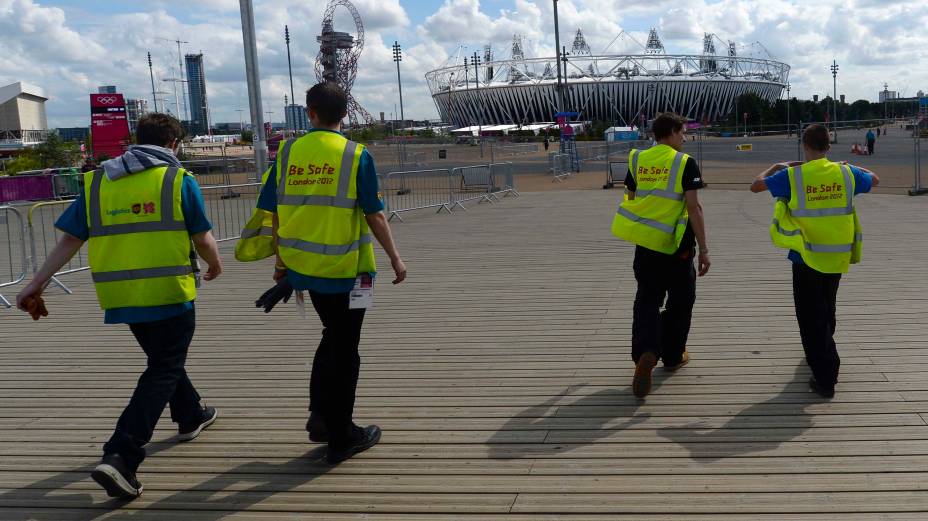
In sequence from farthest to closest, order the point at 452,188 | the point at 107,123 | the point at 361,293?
the point at 107,123 → the point at 452,188 → the point at 361,293

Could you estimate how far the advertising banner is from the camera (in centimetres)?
3838

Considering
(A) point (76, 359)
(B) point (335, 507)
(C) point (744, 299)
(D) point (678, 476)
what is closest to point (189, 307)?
(B) point (335, 507)

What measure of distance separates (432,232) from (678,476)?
38.9 feet

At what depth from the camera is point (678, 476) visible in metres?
4.07

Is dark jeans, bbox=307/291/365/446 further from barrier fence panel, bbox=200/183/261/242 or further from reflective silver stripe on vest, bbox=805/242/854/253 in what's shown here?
barrier fence panel, bbox=200/183/261/242

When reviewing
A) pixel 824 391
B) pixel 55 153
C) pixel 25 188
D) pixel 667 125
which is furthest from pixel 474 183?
pixel 55 153

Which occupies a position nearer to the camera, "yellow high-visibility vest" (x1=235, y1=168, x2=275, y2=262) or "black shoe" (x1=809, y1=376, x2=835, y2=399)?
"yellow high-visibility vest" (x1=235, y1=168, x2=275, y2=262)

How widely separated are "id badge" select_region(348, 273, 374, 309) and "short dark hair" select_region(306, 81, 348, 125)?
0.76 m

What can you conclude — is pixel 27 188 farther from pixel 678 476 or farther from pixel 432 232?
pixel 678 476

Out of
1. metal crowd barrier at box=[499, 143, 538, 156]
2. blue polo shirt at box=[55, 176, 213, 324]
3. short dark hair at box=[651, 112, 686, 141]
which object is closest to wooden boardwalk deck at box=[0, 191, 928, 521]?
blue polo shirt at box=[55, 176, 213, 324]

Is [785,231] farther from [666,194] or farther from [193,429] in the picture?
[193,429]

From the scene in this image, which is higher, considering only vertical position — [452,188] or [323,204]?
[323,204]

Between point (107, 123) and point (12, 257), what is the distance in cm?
2690

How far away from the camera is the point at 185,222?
163 inches
